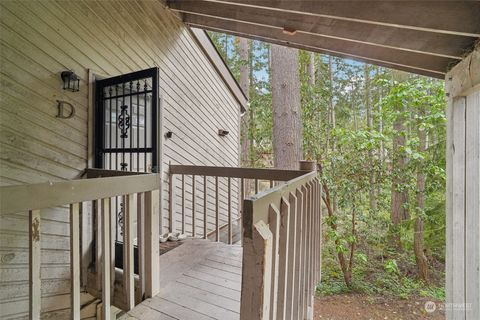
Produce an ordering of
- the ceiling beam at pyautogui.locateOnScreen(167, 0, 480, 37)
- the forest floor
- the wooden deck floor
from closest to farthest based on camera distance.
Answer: the ceiling beam at pyautogui.locateOnScreen(167, 0, 480, 37), the wooden deck floor, the forest floor

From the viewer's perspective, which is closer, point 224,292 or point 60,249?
point 224,292

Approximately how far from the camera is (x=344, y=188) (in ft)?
18.1

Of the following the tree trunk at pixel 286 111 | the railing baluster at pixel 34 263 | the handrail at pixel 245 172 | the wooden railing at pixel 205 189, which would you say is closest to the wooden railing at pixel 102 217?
the railing baluster at pixel 34 263

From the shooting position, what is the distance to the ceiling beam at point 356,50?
2326 mm

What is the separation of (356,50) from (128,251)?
272 cm

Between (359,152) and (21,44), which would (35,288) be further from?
(359,152)

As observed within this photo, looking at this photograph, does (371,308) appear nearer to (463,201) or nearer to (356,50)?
(463,201)

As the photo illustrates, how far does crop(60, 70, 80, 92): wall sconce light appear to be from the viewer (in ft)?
8.25

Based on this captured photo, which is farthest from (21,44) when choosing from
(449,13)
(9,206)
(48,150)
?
(449,13)

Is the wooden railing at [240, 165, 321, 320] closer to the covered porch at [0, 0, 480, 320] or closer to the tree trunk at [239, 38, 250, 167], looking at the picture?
the covered porch at [0, 0, 480, 320]

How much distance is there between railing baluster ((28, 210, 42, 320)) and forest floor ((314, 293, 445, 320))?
5.04 metres

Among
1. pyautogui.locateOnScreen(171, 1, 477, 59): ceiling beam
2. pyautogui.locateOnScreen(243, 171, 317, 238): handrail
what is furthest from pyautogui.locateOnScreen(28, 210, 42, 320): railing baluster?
pyautogui.locateOnScreen(171, 1, 477, 59): ceiling beam

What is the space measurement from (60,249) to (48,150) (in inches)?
36.6

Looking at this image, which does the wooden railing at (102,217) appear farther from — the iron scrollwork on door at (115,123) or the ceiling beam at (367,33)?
the ceiling beam at (367,33)
